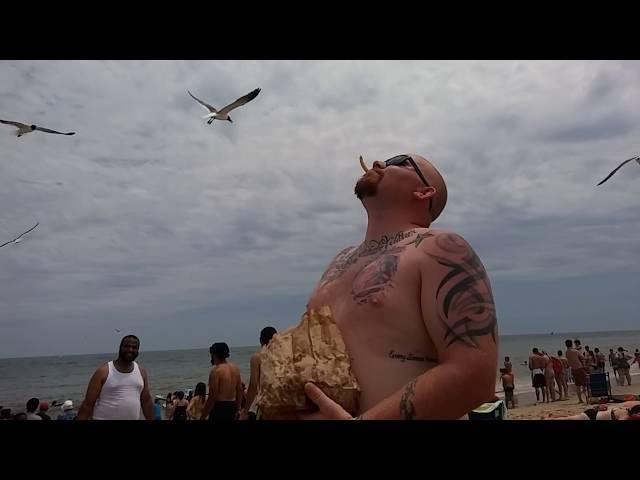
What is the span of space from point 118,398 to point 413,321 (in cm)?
381

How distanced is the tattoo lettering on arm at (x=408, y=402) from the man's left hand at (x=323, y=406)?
0.21 m

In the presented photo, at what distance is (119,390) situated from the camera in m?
4.90

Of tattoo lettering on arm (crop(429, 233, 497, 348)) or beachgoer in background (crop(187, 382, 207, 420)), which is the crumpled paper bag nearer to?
tattoo lettering on arm (crop(429, 233, 497, 348))

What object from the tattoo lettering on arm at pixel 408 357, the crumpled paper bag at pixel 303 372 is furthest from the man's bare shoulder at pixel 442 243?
the crumpled paper bag at pixel 303 372

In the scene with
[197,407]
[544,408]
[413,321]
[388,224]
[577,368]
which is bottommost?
[544,408]

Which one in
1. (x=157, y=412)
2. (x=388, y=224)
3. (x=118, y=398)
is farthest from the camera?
(x=157, y=412)

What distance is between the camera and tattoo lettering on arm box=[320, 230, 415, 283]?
2.43 meters

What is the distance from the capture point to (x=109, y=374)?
493 centimetres

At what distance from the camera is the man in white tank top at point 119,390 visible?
481 centimetres

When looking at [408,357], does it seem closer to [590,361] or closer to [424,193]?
[424,193]

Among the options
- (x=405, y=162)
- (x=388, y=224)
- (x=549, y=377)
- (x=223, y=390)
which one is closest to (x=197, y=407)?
(x=223, y=390)
